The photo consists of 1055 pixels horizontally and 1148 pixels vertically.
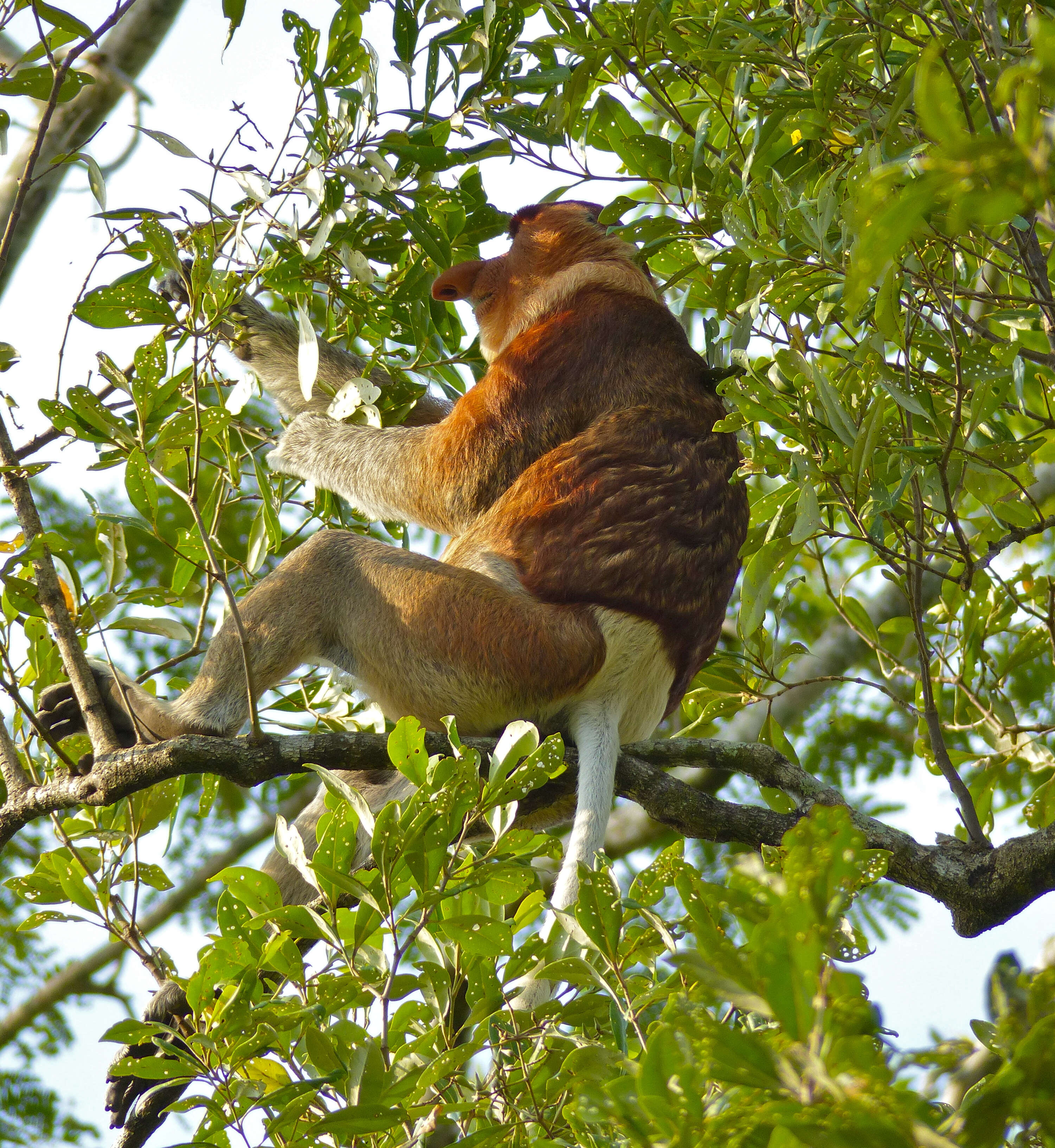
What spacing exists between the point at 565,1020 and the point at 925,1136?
1109mm

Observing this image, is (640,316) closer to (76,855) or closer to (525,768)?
(525,768)

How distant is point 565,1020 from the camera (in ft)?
6.32

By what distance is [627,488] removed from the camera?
310cm

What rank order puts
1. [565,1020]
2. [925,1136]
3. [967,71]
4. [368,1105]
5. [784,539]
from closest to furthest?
[925,1136] < [368,1105] < [565,1020] < [967,71] < [784,539]

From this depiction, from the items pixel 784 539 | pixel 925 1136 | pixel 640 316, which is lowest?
pixel 925 1136

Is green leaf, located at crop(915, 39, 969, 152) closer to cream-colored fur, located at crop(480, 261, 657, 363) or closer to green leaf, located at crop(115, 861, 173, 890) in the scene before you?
green leaf, located at crop(115, 861, 173, 890)

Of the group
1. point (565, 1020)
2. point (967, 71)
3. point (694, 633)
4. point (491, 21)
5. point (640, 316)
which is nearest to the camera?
point (565, 1020)

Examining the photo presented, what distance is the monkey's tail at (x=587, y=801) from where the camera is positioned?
2.19 m

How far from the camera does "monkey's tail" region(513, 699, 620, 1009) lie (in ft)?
7.17

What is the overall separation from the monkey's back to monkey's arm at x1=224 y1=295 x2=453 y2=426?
1.92ft

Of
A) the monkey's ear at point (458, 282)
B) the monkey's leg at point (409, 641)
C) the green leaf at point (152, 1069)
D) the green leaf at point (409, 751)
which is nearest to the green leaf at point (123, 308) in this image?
the monkey's leg at point (409, 641)

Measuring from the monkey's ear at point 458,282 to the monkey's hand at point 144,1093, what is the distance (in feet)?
6.89

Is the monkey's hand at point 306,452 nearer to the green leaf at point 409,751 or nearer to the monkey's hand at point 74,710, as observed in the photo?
the monkey's hand at point 74,710

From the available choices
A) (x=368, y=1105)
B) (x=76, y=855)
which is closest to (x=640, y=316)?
(x=76, y=855)
